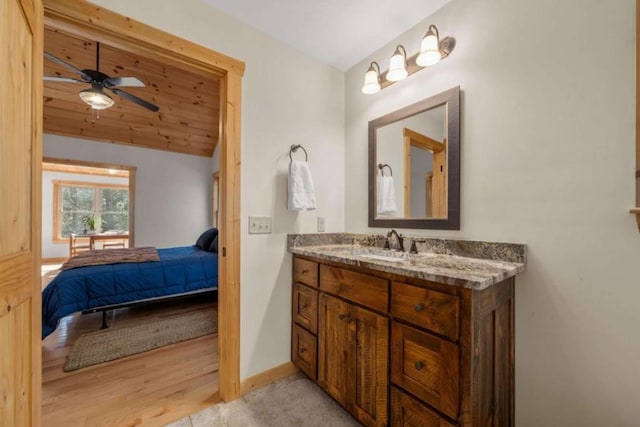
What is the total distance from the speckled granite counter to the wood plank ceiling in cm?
214

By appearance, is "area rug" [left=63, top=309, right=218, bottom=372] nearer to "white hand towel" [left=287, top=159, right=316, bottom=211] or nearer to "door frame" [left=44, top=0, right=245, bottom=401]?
"door frame" [left=44, top=0, right=245, bottom=401]

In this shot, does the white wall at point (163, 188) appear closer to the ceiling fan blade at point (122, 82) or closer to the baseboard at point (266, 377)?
the ceiling fan blade at point (122, 82)

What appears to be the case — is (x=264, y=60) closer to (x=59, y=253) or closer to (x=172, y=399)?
(x=172, y=399)

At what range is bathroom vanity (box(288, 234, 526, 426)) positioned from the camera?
0.94 meters

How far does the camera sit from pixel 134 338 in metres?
2.34

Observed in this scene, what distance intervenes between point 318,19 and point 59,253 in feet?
25.4

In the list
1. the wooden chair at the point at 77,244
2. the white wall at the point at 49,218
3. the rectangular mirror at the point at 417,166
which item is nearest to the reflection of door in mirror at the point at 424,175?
the rectangular mirror at the point at 417,166

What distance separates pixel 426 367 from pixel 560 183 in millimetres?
975

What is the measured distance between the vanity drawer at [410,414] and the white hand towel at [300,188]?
3.74 ft

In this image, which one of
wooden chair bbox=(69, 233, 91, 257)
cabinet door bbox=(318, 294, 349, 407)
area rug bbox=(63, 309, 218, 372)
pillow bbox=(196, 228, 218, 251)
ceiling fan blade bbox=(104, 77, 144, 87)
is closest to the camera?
cabinet door bbox=(318, 294, 349, 407)

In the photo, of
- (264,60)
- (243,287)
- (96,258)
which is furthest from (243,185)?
(96,258)

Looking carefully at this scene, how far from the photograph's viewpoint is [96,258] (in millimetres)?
2793

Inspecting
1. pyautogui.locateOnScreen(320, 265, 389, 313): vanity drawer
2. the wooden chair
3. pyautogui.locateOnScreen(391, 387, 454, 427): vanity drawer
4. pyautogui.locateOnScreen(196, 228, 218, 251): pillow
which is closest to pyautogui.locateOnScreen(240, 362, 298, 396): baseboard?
pyautogui.locateOnScreen(320, 265, 389, 313): vanity drawer

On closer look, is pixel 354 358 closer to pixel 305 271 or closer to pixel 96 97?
pixel 305 271
